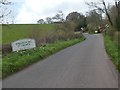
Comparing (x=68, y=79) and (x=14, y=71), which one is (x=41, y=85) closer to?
(x=68, y=79)

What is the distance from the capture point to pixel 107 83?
11.3 meters

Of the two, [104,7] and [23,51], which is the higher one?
[104,7]

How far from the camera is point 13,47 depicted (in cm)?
2450

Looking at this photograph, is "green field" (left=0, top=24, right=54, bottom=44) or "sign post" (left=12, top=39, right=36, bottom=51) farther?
"green field" (left=0, top=24, right=54, bottom=44)

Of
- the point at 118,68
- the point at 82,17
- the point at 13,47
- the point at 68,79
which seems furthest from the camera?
the point at 82,17

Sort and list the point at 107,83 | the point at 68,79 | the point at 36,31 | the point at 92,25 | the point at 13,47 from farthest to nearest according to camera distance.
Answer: the point at 92,25, the point at 36,31, the point at 13,47, the point at 68,79, the point at 107,83

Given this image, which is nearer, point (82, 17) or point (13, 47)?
point (13, 47)

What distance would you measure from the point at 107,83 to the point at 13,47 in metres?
14.3

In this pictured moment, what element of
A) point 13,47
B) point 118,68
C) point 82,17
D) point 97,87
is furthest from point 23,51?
Answer: point 82,17

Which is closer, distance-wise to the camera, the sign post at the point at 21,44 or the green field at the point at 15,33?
the sign post at the point at 21,44

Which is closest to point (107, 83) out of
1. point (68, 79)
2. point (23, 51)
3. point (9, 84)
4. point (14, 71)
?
point (68, 79)

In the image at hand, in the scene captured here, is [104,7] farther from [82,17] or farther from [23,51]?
[82,17]

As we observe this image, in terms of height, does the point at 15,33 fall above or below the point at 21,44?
above

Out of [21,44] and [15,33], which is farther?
[15,33]
